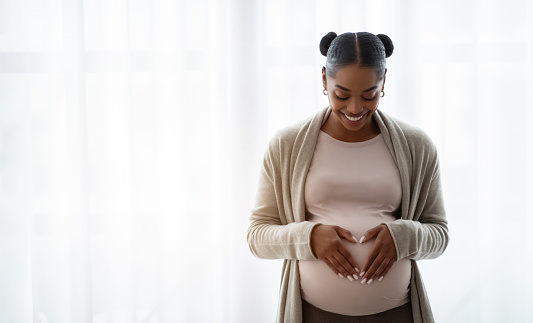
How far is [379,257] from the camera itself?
1.15 meters

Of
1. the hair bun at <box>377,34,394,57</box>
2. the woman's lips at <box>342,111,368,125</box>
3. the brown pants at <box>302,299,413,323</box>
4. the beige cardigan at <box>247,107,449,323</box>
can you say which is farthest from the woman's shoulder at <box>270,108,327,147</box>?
the brown pants at <box>302,299,413,323</box>

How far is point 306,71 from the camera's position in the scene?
171cm

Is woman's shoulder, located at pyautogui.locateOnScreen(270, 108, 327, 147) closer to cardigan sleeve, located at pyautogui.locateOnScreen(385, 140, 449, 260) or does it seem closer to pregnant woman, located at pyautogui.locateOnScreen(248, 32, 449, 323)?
pregnant woman, located at pyautogui.locateOnScreen(248, 32, 449, 323)

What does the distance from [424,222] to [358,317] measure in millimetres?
305

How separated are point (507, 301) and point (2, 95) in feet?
6.03

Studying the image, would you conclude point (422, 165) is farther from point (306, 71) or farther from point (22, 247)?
point (22, 247)

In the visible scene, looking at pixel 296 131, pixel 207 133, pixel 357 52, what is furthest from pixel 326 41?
pixel 207 133

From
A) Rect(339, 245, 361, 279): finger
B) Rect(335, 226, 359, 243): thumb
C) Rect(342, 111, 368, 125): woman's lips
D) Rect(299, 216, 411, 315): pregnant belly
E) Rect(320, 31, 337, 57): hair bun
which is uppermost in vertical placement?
Rect(320, 31, 337, 57): hair bun

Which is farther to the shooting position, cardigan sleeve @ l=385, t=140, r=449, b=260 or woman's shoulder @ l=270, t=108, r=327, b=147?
woman's shoulder @ l=270, t=108, r=327, b=147

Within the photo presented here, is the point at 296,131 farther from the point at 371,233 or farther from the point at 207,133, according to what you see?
the point at 207,133

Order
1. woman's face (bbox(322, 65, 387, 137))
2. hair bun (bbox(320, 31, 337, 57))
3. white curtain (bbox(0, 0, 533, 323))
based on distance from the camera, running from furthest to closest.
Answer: white curtain (bbox(0, 0, 533, 323)) → hair bun (bbox(320, 31, 337, 57)) → woman's face (bbox(322, 65, 387, 137))

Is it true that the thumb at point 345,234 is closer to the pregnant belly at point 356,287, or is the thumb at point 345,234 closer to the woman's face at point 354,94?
the pregnant belly at point 356,287

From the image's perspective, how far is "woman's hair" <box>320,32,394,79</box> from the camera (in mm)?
1143

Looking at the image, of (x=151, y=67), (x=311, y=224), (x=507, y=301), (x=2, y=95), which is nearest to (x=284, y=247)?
(x=311, y=224)
